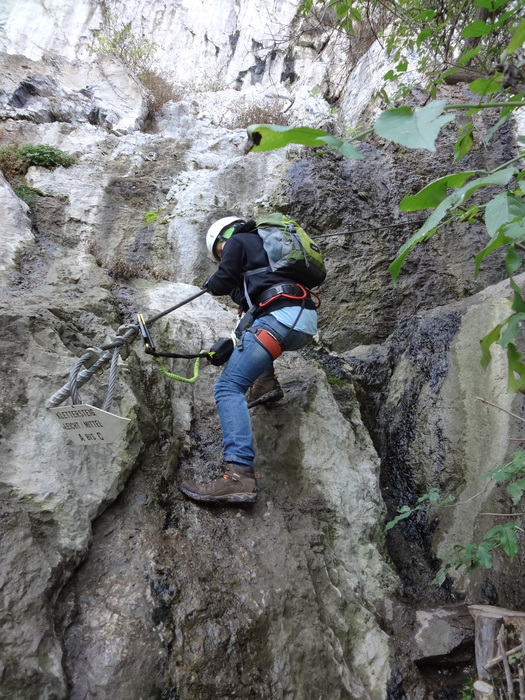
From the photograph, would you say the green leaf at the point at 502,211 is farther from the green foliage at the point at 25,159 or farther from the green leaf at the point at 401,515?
the green foliage at the point at 25,159

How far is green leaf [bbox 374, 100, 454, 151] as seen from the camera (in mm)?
855

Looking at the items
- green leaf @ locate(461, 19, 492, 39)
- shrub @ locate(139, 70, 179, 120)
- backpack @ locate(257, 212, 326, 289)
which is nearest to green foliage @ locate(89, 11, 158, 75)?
shrub @ locate(139, 70, 179, 120)

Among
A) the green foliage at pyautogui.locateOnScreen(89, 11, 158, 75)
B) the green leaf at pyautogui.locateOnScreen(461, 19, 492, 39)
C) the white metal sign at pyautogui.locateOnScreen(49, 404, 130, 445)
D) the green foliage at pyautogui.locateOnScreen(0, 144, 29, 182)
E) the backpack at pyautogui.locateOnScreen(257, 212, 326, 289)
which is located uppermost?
the green foliage at pyautogui.locateOnScreen(89, 11, 158, 75)

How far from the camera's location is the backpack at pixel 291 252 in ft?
11.4

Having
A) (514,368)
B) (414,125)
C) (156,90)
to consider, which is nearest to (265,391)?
(514,368)

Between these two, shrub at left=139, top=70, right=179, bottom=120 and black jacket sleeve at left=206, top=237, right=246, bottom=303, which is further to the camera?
shrub at left=139, top=70, right=179, bottom=120

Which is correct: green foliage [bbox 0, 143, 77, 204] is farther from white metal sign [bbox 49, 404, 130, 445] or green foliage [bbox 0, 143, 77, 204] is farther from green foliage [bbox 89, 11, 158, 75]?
green foliage [bbox 89, 11, 158, 75]

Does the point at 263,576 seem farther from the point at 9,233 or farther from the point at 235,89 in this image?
the point at 235,89

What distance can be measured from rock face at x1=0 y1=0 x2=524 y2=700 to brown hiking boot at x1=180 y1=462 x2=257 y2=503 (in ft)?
0.37

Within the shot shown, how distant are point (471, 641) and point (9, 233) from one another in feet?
17.8

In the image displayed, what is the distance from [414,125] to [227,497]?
2652mm

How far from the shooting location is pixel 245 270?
3.57 m

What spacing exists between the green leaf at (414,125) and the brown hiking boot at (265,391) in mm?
3088

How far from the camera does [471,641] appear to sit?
9.33 feet
